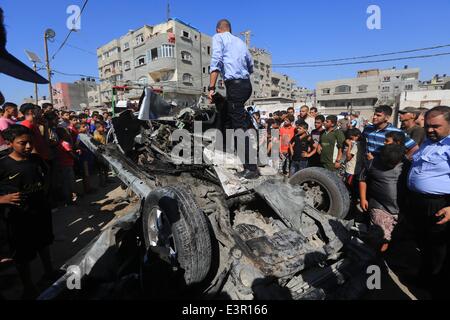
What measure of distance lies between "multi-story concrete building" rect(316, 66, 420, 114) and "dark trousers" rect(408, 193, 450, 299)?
45961 millimetres

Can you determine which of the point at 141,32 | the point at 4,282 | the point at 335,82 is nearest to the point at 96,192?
the point at 4,282

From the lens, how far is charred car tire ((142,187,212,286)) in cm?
204

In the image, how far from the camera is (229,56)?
11.1 feet

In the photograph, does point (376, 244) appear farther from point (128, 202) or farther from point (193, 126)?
point (128, 202)

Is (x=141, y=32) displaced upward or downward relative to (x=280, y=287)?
upward

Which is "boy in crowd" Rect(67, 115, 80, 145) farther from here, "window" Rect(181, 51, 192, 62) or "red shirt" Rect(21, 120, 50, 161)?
"window" Rect(181, 51, 192, 62)

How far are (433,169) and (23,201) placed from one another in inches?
164

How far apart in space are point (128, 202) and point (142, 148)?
180cm

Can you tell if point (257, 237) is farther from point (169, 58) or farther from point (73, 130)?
point (169, 58)

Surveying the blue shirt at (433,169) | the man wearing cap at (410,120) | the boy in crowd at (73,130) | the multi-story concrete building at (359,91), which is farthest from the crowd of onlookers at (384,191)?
the multi-story concrete building at (359,91)

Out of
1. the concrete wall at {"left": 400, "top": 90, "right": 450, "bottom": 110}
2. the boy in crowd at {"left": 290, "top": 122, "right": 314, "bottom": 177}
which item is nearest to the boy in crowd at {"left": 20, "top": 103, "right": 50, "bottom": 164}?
the boy in crowd at {"left": 290, "top": 122, "right": 314, "bottom": 177}

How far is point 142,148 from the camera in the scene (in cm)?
440

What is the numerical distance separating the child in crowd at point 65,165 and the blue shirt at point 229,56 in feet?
12.6

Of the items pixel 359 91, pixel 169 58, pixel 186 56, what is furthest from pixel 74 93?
pixel 359 91
